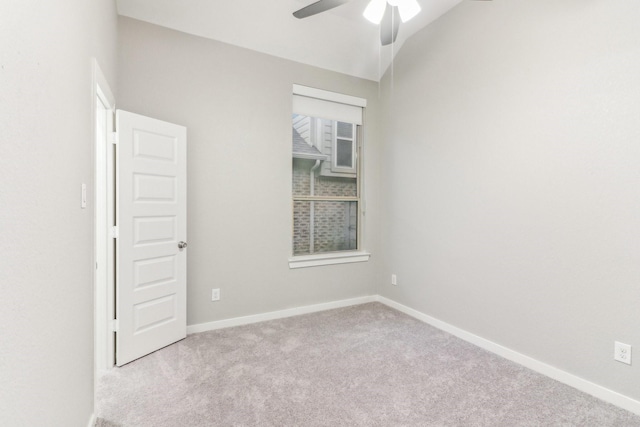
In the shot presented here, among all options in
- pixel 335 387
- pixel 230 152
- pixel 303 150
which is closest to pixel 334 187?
pixel 303 150

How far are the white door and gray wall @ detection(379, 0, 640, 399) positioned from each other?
8.00 ft

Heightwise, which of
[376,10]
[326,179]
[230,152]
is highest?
[376,10]

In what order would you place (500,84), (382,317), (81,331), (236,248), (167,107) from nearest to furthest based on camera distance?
(81,331) < (500,84) < (167,107) < (236,248) < (382,317)

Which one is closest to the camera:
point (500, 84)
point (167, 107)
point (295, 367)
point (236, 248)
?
point (295, 367)

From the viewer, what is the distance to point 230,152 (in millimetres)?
3338

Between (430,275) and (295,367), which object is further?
(430,275)

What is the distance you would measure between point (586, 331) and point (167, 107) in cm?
379

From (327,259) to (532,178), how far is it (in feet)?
7.31

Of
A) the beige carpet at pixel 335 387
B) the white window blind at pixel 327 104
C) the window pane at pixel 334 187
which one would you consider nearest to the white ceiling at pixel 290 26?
the white window blind at pixel 327 104

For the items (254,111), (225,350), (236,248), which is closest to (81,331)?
(225,350)

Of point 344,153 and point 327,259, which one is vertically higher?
point 344,153

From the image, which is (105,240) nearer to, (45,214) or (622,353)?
(45,214)

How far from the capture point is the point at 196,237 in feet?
10.4

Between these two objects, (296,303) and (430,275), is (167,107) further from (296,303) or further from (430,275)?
(430,275)
